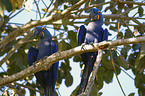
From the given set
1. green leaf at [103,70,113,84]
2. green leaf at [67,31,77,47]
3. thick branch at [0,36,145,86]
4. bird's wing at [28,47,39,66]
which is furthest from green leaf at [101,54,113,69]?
thick branch at [0,36,145,86]

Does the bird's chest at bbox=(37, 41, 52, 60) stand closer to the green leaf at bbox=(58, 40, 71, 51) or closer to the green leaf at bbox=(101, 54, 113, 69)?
the green leaf at bbox=(58, 40, 71, 51)

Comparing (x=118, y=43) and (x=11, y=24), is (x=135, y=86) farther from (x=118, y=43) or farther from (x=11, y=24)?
(x=11, y=24)

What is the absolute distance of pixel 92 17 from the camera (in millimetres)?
5469

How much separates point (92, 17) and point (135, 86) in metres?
2.24

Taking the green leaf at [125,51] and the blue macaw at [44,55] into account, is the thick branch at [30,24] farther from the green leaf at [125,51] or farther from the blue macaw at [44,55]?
the green leaf at [125,51]

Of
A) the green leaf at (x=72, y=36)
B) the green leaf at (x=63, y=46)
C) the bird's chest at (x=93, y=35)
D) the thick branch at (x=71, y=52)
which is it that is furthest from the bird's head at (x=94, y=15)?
the thick branch at (x=71, y=52)

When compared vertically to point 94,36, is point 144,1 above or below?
above

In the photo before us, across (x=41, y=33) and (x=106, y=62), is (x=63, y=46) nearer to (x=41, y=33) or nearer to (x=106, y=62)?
(x=41, y=33)

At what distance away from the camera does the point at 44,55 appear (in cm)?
525

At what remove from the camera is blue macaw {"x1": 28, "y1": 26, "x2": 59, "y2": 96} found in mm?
5109

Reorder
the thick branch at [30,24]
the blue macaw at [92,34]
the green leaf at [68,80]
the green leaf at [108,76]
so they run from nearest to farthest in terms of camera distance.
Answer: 1. the thick branch at [30,24]
2. the blue macaw at [92,34]
3. the green leaf at [108,76]
4. the green leaf at [68,80]

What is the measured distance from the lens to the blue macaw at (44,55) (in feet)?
16.8

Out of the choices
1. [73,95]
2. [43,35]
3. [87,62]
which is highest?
[43,35]

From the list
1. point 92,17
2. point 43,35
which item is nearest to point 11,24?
point 43,35
